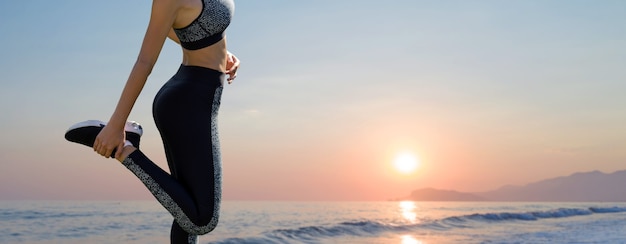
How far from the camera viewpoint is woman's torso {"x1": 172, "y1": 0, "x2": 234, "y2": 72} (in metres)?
2.72

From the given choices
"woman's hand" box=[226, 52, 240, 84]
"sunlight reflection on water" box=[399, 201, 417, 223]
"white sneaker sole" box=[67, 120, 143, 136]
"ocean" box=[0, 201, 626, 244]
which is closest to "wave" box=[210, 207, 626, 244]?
"ocean" box=[0, 201, 626, 244]

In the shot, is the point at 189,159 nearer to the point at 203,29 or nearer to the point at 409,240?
the point at 203,29

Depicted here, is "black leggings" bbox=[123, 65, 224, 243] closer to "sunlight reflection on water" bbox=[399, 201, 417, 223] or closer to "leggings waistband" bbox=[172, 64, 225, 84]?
"leggings waistband" bbox=[172, 64, 225, 84]

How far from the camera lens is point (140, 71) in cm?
258

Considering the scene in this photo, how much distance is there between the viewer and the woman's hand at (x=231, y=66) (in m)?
3.28

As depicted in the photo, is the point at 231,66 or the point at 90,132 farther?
the point at 231,66

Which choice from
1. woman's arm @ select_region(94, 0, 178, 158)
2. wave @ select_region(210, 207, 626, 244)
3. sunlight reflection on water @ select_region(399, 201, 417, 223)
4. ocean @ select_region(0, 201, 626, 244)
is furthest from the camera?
sunlight reflection on water @ select_region(399, 201, 417, 223)

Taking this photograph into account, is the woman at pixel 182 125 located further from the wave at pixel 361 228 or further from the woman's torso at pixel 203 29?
the wave at pixel 361 228

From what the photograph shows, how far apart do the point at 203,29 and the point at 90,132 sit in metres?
0.64

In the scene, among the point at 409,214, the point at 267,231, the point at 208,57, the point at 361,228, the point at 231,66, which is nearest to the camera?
the point at 208,57

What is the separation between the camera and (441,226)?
57.6 ft

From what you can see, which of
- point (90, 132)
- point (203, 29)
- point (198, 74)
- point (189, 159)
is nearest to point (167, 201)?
point (189, 159)

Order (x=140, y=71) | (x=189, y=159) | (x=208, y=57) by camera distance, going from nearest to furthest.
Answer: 1. (x=140, y=71)
2. (x=189, y=159)
3. (x=208, y=57)

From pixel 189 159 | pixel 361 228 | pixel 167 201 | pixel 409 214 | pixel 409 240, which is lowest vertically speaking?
pixel 167 201
